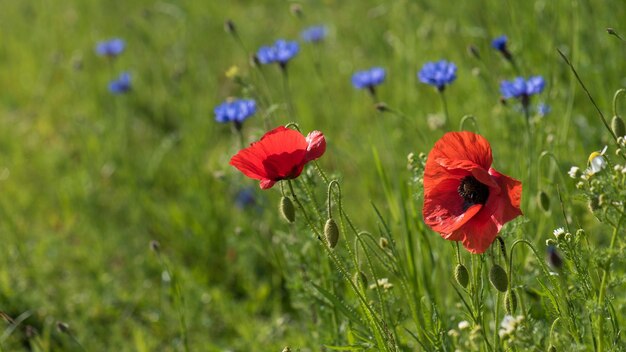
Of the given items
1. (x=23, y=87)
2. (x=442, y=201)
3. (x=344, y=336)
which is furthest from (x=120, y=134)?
(x=442, y=201)

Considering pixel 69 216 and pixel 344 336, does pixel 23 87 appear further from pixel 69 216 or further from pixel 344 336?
pixel 344 336

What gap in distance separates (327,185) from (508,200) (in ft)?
1.42

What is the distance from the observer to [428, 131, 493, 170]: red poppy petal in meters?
1.51

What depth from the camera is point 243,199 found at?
334 cm

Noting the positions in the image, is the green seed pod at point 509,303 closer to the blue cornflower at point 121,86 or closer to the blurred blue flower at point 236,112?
the blurred blue flower at point 236,112

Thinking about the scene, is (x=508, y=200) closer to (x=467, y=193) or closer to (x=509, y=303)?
(x=467, y=193)

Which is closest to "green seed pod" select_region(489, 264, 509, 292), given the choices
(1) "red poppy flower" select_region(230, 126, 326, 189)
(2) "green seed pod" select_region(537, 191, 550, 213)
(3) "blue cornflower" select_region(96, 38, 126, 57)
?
(1) "red poppy flower" select_region(230, 126, 326, 189)

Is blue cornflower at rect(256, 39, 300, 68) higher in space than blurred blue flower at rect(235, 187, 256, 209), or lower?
higher

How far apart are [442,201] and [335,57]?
3027mm

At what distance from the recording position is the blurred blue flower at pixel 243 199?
321 centimetres

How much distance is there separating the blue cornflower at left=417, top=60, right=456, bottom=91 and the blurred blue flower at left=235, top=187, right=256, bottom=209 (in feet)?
3.26

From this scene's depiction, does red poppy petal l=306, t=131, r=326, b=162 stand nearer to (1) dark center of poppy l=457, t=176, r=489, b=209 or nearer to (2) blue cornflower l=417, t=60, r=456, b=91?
(1) dark center of poppy l=457, t=176, r=489, b=209

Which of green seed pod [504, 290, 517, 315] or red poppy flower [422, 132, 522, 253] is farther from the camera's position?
green seed pod [504, 290, 517, 315]

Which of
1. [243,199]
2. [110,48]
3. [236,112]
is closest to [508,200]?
[236,112]
